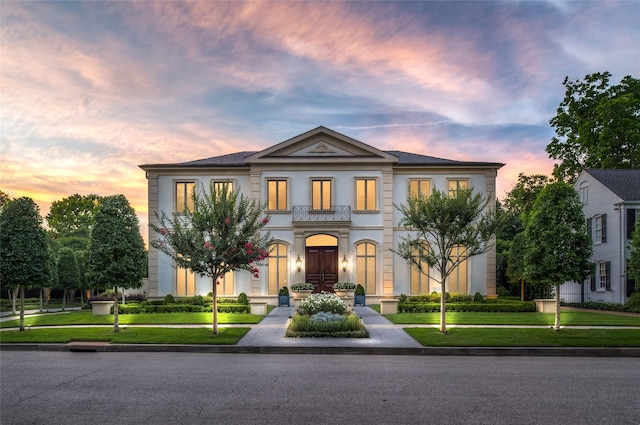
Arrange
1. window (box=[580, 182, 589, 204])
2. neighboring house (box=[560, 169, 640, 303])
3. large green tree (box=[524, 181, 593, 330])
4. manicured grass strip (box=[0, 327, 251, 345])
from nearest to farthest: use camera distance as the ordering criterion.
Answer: manicured grass strip (box=[0, 327, 251, 345])
large green tree (box=[524, 181, 593, 330])
neighboring house (box=[560, 169, 640, 303])
window (box=[580, 182, 589, 204])

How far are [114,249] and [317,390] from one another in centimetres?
1124

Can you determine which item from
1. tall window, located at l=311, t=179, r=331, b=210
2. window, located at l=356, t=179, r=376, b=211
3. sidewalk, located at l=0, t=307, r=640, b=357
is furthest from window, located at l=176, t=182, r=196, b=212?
sidewalk, located at l=0, t=307, r=640, b=357

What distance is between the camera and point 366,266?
1256 inches

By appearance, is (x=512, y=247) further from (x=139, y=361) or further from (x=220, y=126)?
(x=139, y=361)

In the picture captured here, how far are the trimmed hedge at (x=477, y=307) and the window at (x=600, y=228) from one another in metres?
11.1

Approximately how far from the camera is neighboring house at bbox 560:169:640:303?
102 ft

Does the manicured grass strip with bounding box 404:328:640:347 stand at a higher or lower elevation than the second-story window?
lower

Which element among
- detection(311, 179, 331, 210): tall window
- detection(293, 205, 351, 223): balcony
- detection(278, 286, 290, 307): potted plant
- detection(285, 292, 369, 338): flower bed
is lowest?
detection(278, 286, 290, 307): potted plant

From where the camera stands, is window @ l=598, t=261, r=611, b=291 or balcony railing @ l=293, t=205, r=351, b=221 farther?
window @ l=598, t=261, r=611, b=291

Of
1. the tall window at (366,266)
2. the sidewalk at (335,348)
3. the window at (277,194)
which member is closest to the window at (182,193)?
the window at (277,194)

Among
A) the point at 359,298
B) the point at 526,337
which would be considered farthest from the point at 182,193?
the point at 526,337

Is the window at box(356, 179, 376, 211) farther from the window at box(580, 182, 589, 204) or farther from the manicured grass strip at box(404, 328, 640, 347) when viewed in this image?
the window at box(580, 182, 589, 204)

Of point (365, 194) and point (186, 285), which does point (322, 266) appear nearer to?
point (365, 194)

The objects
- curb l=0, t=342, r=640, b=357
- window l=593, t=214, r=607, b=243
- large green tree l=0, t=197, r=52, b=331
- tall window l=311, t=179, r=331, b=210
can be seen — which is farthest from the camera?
window l=593, t=214, r=607, b=243
